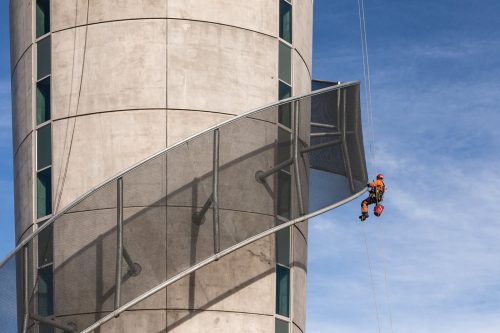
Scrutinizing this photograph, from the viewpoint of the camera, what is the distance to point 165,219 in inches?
1515

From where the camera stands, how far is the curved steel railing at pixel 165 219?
125 feet

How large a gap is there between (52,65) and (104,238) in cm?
582

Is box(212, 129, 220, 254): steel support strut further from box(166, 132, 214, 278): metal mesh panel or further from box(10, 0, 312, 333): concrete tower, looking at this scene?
box(10, 0, 312, 333): concrete tower

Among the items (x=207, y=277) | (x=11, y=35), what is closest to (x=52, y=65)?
(x=11, y=35)

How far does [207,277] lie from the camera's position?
39.5 m

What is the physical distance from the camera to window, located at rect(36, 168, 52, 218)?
135 feet

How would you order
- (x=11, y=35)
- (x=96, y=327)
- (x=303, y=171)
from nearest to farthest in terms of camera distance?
(x=96, y=327)
(x=303, y=171)
(x=11, y=35)

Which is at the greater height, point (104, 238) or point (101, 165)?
point (101, 165)

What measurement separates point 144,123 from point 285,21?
5.33 m

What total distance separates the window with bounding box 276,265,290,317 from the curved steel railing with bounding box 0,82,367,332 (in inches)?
70.2

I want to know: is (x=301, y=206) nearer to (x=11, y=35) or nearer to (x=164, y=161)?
(x=164, y=161)

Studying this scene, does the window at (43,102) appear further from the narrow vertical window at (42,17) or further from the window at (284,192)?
the window at (284,192)

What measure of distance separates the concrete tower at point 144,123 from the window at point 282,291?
0.04 metres

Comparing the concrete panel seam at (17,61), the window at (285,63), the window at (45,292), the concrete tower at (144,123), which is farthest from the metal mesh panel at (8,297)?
the window at (285,63)
